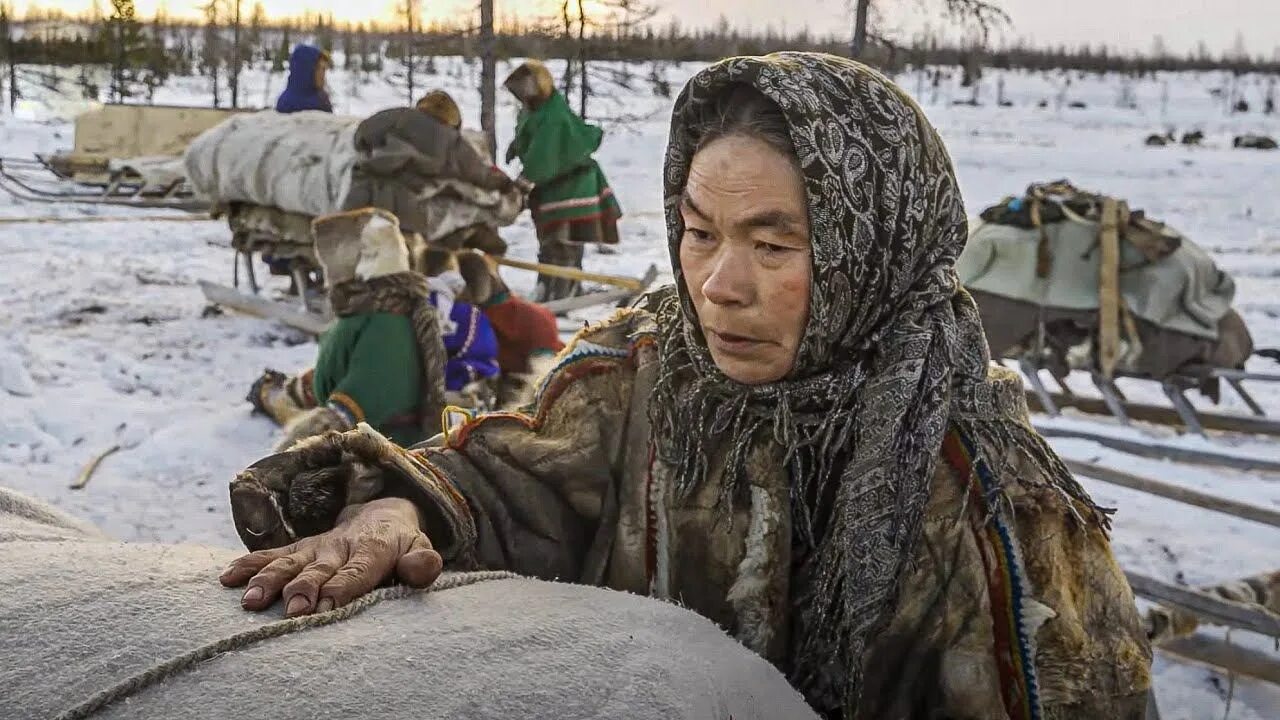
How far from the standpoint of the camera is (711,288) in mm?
1438

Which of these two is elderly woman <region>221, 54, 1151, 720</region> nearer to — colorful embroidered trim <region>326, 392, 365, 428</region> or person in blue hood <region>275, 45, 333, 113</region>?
colorful embroidered trim <region>326, 392, 365, 428</region>

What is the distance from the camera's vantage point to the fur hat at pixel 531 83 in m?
8.38

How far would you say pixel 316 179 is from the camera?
7.26 meters

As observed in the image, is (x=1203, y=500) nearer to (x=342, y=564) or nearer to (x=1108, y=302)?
(x=1108, y=302)

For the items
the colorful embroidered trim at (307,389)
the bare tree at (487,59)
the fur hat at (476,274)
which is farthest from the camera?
the bare tree at (487,59)

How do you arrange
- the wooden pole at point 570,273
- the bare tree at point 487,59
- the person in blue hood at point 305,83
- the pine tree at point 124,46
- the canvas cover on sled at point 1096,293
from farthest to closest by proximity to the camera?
the pine tree at point 124,46
the bare tree at point 487,59
the person in blue hood at point 305,83
the wooden pole at point 570,273
the canvas cover on sled at point 1096,293

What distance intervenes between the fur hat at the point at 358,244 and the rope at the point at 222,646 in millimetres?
2754

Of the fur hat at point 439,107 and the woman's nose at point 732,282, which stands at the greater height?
the fur hat at point 439,107

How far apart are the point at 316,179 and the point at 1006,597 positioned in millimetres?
6630

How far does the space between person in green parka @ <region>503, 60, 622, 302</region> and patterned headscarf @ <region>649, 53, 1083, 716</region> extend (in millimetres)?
6863

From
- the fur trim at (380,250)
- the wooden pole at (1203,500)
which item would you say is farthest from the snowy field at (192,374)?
the fur trim at (380,250)

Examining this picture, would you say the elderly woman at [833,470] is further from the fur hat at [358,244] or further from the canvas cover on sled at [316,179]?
the canvas cover on sled at [316,179]

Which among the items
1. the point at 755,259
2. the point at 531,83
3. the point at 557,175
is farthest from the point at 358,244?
the point at 557,175

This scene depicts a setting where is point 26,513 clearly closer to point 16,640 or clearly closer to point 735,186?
point 16,640
